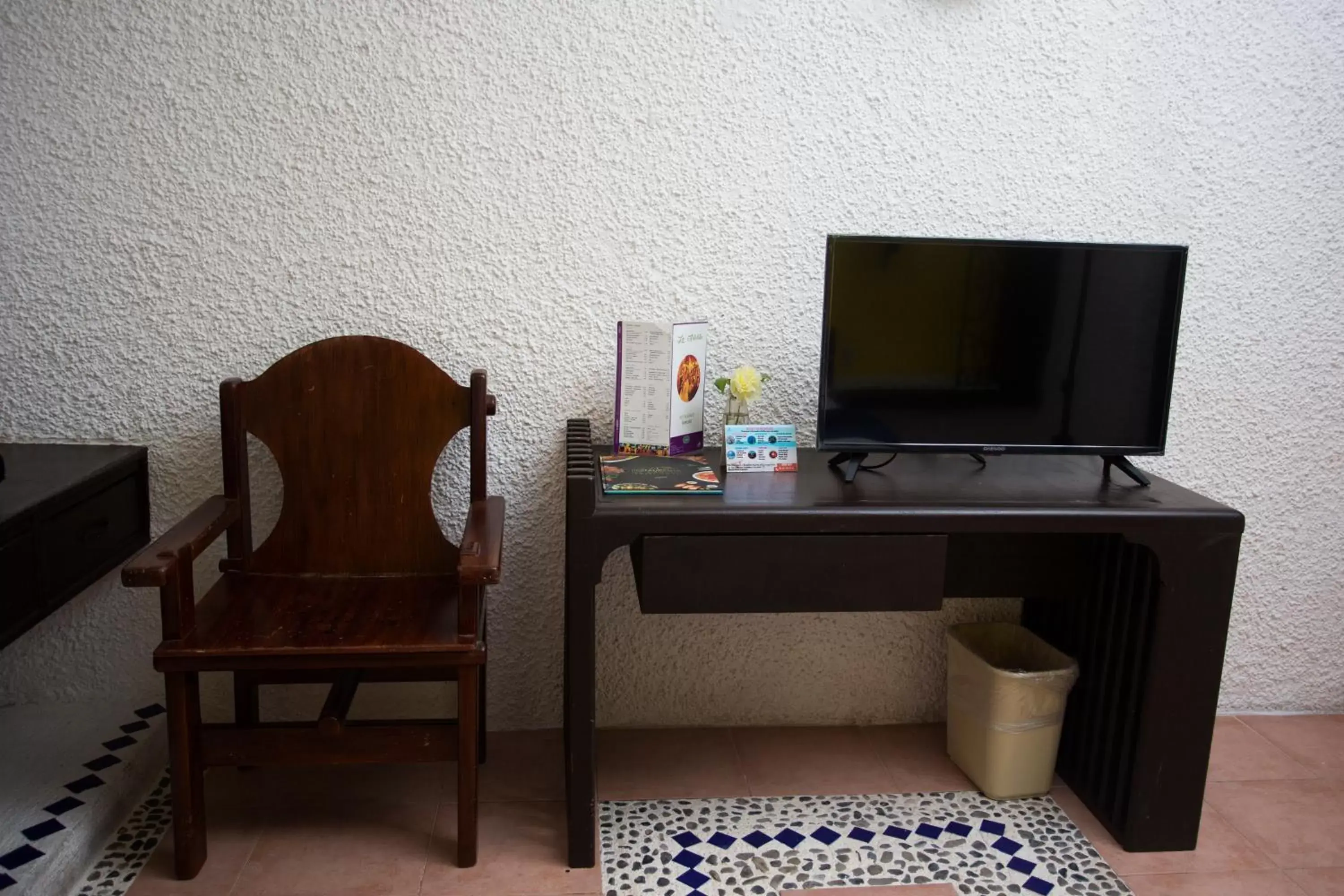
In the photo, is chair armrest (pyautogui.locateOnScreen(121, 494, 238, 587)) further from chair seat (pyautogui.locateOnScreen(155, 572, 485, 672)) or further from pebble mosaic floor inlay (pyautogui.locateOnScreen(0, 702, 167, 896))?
pebble mosaic floor inlay (pyautogui.locateOnScreen(0, 702, 167, 896))

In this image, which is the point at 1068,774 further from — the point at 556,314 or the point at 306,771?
the point at 306,771

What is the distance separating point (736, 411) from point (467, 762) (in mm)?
881

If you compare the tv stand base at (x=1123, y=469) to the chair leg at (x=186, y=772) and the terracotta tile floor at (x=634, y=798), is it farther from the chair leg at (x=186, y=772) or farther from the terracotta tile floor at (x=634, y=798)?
the chair leg at (x=186, y=772)

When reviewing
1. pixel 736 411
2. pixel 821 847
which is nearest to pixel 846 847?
pixel 821 847

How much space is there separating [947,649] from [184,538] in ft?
5.49

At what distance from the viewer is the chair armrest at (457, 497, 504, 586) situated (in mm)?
1738

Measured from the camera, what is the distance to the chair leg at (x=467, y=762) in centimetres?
184

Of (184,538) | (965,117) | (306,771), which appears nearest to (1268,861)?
(965,117)

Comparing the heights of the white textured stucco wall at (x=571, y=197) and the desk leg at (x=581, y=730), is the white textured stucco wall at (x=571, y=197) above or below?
above

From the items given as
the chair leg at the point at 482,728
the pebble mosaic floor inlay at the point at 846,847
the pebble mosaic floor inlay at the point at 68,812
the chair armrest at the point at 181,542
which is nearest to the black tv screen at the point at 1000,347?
the pebble mosaic floor inlay at the point at 846,847

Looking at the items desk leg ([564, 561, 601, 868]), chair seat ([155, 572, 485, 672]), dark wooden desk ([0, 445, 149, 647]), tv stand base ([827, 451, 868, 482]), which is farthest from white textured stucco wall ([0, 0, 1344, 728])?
desk leg ([564, 561, 601, 868])

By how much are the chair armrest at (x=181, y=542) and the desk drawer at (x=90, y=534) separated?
15cm

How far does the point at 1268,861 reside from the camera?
2.03 m

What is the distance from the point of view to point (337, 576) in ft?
6.95
